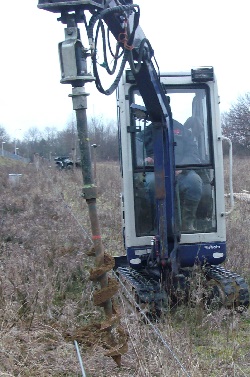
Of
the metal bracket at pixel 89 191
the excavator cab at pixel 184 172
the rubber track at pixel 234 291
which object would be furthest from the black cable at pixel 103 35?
the rubber track at pixel 234 291

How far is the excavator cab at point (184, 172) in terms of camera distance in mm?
7555

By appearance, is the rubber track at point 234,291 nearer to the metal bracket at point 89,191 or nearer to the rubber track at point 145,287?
the rubber track at point 145,287

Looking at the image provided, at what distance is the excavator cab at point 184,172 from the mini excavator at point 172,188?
0.01 meters

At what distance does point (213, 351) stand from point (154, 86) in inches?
113

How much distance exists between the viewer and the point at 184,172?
24.8 ft

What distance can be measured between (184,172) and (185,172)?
13 millimetres

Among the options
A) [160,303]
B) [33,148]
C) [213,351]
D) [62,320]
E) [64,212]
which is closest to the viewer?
[213,351]

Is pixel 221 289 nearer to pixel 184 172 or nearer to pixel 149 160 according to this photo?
pixel 184 172

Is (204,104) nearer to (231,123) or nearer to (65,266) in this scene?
(65,266)

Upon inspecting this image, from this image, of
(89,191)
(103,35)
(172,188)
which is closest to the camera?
(89,191)

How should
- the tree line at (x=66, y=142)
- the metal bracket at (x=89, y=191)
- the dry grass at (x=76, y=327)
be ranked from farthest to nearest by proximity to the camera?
1. the tree line at (x=66, y=142)
2. the dry grass at (x=76, y=327)
3. the metal bracket at (x=89, y=191)

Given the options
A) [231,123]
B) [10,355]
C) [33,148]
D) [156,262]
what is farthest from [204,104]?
[33,148]

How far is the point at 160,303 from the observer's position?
266 inches

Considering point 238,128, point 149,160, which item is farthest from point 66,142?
point 149,160
